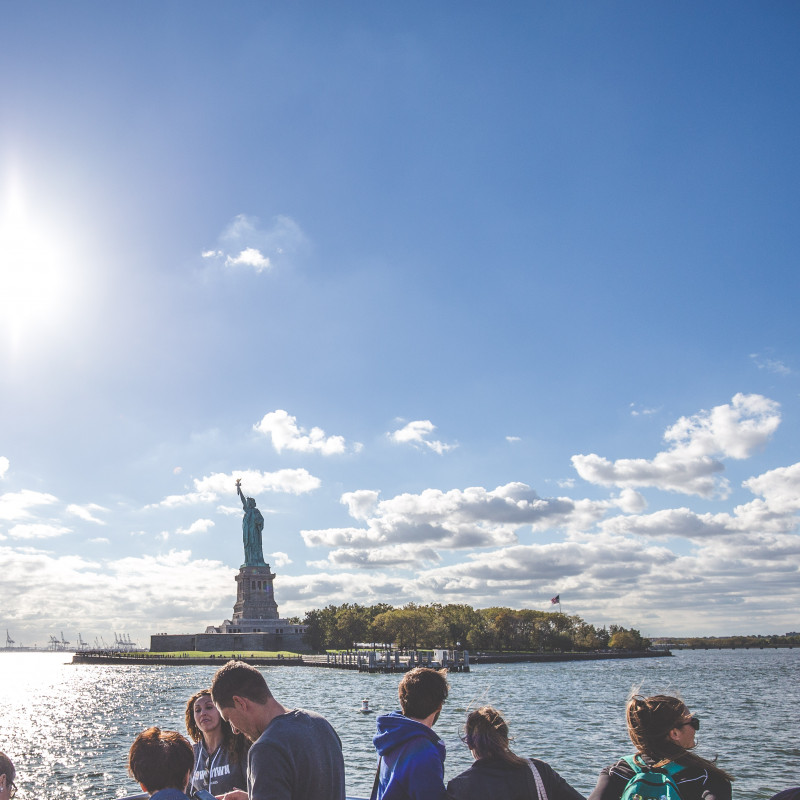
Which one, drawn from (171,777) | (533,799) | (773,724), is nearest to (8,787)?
(171,777)

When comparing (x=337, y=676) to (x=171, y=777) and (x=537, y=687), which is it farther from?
(x=171, y=777)

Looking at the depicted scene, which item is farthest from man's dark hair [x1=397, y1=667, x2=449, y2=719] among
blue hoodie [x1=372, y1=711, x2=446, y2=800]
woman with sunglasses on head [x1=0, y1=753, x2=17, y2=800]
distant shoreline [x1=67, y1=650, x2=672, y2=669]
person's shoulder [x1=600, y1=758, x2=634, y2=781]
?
distant shoreline [x1=67, y1=650, x2=672, y2=669]

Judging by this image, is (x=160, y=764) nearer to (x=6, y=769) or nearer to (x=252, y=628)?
(x=6, y=769)

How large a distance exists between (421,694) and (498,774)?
76cm

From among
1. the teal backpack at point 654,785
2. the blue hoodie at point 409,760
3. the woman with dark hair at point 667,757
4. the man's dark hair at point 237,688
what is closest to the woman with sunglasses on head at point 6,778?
the man's dark hair at point 237,688

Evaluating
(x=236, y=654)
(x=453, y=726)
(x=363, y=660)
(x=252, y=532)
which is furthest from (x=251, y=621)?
(x=453, y=726)

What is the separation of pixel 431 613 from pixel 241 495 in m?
46.6

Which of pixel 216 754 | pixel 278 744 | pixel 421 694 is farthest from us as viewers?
pixel 216 754

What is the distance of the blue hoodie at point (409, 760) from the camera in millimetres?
4848

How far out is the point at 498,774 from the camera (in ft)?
16.2

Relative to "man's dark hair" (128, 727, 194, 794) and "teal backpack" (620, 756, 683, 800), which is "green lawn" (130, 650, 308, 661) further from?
"teal backpack" (620, 756, 683, 800)

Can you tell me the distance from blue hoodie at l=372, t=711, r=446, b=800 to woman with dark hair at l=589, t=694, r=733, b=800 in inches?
49.5

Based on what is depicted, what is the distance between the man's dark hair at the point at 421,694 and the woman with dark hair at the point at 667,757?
4.43ft

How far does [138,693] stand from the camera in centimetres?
5588
